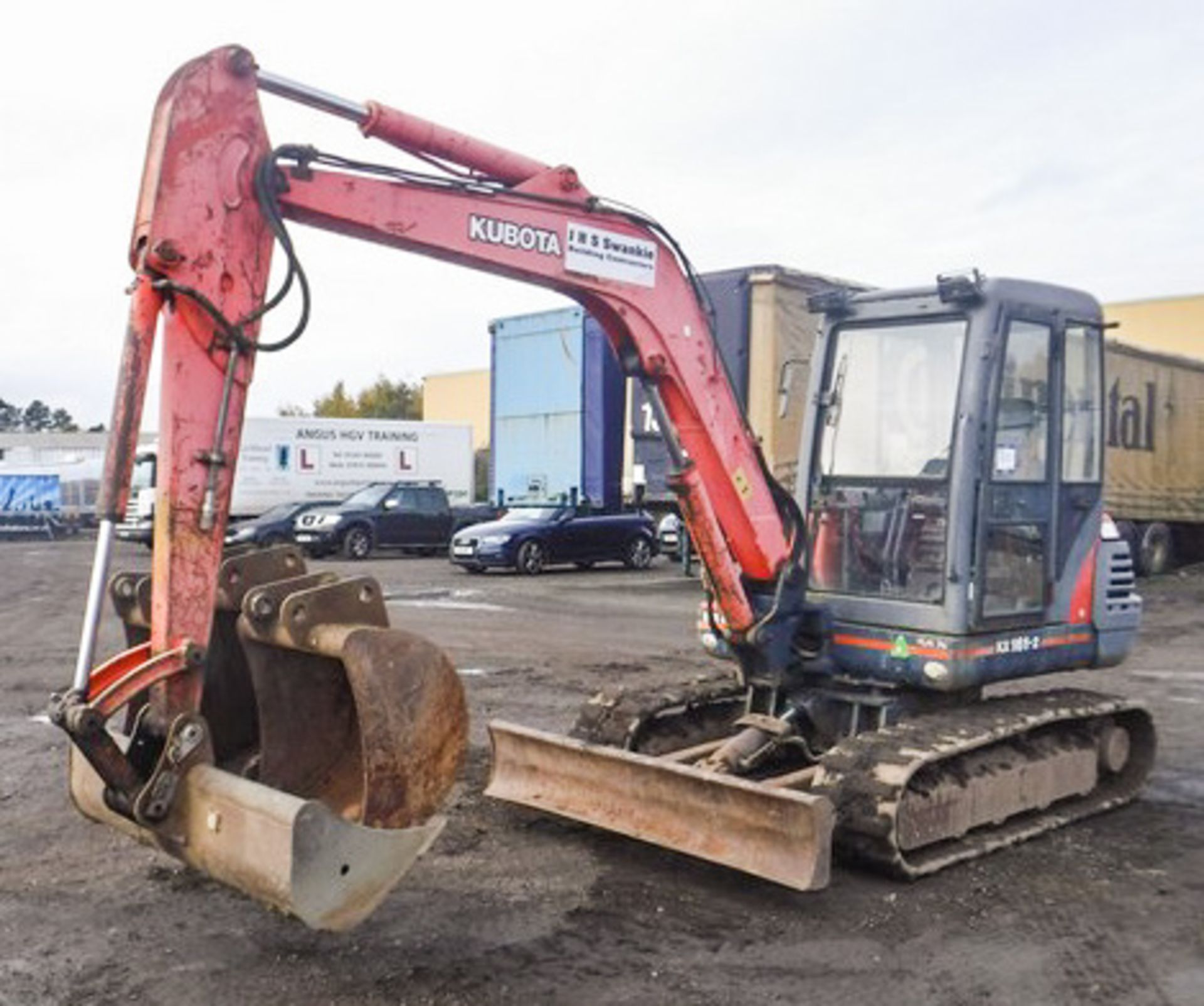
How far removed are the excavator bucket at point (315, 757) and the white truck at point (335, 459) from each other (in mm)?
21580

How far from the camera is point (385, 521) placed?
26.2 m

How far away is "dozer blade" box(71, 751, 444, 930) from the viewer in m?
3.83

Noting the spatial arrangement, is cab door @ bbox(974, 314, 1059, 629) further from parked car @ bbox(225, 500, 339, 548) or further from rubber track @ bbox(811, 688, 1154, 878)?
parked car @ bbox(225, 500, 339, 548)

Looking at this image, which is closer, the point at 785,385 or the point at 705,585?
the point at 705,585

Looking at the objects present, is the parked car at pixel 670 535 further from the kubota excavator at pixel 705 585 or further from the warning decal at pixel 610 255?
the warning decal at pixel 610 255

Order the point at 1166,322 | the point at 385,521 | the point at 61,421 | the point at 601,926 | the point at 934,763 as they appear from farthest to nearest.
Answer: the point at 61,421 < the point at 1166,322 < the point at 385,521 < the point at 934,763 < the point at 601,926

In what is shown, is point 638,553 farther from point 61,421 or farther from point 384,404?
point 61,421

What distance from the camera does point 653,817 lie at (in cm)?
565

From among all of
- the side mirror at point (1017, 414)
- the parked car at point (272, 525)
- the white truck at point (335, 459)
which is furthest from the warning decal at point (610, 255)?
the white truck at point (335, 459)

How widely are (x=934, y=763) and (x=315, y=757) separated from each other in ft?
9.09

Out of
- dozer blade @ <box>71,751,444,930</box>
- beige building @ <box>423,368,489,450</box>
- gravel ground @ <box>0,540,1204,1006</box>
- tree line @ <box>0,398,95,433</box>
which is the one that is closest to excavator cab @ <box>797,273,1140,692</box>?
gravel ground @ <box>0,540,1204,1006</box>

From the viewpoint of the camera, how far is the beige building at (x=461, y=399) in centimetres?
5747

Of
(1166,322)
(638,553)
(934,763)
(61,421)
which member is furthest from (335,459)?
(61,421)

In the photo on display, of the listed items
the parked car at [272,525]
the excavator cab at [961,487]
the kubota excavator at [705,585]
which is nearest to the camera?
the kubota excavator at [705,585]
